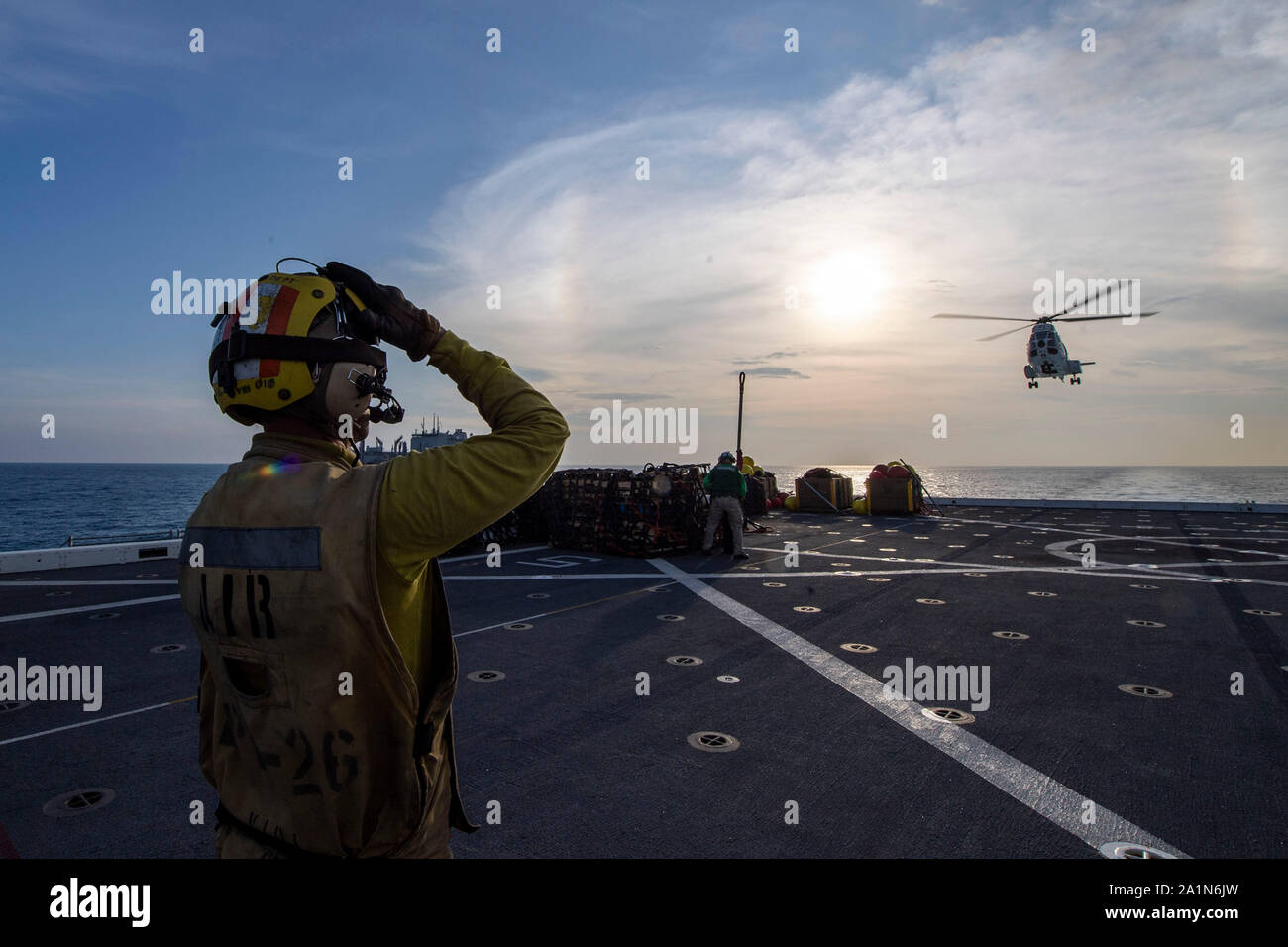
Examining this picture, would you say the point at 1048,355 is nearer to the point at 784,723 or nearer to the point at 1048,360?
the point at 1048,360

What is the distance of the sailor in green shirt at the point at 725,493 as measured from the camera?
13586 millimetres

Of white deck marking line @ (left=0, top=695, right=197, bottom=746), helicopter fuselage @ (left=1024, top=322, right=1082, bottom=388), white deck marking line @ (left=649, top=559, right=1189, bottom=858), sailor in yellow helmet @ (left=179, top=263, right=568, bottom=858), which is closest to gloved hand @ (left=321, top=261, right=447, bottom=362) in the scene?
sailor in yellow helmet @ (left=179, top=263, right=568, bottom=858)

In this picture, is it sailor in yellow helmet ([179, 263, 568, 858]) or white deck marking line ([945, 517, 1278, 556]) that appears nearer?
sailor in yellow helmet ([179, 263, 568, 858])

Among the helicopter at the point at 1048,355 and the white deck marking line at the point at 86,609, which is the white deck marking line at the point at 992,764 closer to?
the white deck marking line at the point at 86,609

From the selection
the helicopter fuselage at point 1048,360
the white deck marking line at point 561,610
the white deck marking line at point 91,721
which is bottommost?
the white deck marking line at point 91,721

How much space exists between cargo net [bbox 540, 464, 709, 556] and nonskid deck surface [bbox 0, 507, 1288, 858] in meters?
4.08

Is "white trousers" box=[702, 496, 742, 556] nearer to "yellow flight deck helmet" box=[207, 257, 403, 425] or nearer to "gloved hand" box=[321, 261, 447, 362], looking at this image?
"gloved hand" box=[321, 261, 447, 362]

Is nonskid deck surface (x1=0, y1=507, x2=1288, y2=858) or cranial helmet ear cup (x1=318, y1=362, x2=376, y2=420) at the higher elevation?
cranial helmet ear cup (x1=318, y1=362, x2=376, y2=420)

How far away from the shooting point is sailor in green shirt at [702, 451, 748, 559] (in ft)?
44.6

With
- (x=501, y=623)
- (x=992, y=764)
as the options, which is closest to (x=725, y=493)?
(x=501, y=623)

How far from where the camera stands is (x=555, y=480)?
15.3 meters

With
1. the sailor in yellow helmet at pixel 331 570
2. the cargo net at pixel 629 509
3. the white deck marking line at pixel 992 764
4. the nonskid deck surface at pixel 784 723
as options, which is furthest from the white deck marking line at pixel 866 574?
the sailor in yellow helmet at pixel 331 570
